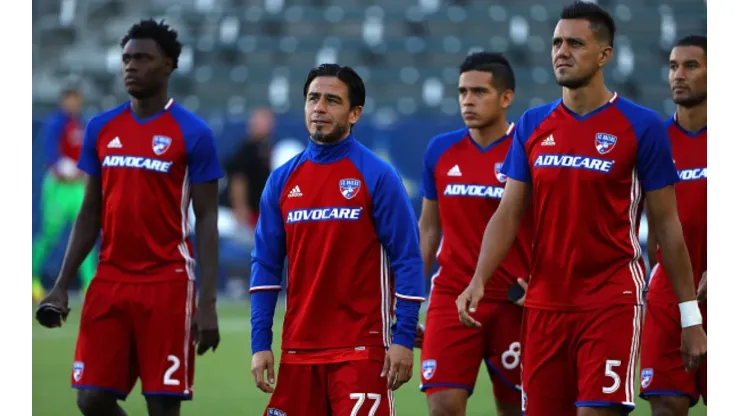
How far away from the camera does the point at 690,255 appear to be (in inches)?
274

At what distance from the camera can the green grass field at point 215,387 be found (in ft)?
30.3

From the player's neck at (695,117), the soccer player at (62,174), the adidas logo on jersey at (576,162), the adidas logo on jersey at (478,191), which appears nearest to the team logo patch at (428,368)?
the adidas logo on jersey at (478,191)

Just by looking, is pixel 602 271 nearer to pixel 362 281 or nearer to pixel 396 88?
pixel 362 281

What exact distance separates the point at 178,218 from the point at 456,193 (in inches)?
61.9

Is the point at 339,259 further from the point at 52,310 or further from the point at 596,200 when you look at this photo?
the point at 52,310

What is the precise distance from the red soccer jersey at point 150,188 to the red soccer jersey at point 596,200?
1855 mm

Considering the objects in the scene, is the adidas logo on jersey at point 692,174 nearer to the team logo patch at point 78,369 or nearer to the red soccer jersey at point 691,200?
the red soccer jersey at point 691,200

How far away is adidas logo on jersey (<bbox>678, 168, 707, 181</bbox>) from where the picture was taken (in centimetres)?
706

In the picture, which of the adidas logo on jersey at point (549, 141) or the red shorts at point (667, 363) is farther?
the red shorts at point (667, 363)

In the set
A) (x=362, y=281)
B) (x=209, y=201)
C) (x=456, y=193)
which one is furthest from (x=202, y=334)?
(x=456, y=193)

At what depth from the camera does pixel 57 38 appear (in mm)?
19875

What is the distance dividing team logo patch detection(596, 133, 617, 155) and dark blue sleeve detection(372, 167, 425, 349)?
0.90 meters

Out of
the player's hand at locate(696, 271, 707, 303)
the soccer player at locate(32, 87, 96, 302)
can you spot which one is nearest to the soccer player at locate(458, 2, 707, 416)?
the player's hand at locate(696, 271, 707, 303)

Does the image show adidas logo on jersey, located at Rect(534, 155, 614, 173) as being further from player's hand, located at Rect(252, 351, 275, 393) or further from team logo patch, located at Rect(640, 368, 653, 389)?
team logo patch, located at Rect(640, 368, 653, 389)
